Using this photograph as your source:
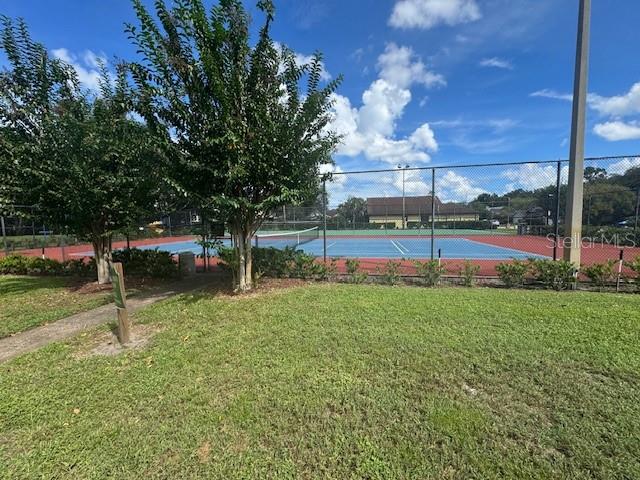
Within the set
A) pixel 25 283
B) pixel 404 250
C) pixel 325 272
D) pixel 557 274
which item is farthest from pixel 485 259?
pixel 25 283

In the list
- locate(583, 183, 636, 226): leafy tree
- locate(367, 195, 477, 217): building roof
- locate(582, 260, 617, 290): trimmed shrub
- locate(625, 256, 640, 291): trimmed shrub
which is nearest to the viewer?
locate(625, 256, 640, 291): trimmed shrub

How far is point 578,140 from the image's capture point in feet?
21.6

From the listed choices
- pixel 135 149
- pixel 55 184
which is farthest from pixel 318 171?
pixel 55 184

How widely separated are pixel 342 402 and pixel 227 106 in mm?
4815

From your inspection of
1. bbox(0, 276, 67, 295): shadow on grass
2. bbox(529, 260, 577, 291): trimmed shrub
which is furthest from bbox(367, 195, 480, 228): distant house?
bbox(0, 276, 67, 295): shadow on grass

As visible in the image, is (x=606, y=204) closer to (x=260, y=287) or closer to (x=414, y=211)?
(x=414, y=211)

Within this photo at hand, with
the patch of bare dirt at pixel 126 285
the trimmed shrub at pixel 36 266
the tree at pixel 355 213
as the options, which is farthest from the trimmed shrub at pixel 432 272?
the tree at pixel 355 213

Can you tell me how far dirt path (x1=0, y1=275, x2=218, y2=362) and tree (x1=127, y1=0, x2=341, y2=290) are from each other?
250cm

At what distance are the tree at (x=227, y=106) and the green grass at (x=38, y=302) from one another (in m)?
3.25

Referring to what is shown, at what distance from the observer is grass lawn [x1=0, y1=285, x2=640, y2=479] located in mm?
2102

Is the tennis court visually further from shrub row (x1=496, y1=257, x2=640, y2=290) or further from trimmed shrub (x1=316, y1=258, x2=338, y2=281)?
shrub row (x1=496, y1=257, x2=640, y2=290)

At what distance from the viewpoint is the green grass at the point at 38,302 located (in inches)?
210

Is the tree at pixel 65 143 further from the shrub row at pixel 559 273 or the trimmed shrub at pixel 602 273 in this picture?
the trimmed shrub at pixel 602 273

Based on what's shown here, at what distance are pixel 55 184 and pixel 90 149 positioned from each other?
106 centimetres
